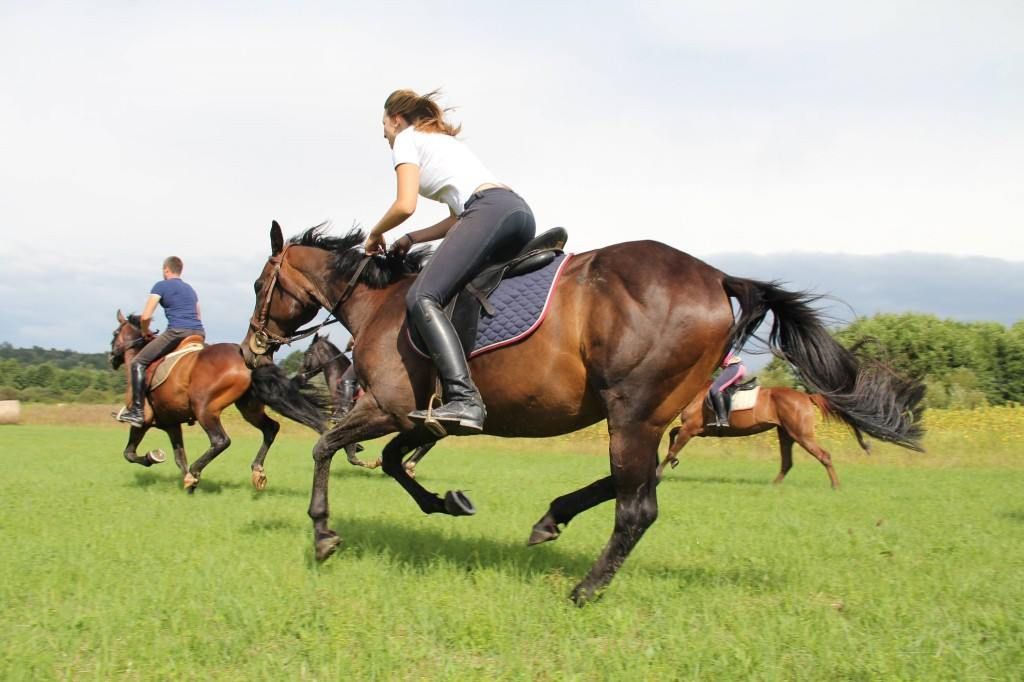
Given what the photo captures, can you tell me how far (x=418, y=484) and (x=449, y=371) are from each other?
1399 mm

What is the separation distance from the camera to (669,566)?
6617 millimetres

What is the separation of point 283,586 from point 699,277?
3410 millimetres

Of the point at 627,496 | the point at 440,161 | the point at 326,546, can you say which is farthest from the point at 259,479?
the point at 627,496

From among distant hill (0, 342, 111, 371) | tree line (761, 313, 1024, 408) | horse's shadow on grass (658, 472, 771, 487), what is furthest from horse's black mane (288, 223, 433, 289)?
distant hill (0, 342, 111, 371)

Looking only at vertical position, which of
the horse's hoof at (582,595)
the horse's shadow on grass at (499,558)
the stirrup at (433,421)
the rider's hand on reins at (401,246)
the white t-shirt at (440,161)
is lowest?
the horse's shadow on grass at (499,558)

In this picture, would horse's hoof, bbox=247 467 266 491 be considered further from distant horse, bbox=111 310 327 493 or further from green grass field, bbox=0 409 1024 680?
distant horse, bbox=111 310 327 493

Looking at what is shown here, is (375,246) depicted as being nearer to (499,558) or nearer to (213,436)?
(499,558)

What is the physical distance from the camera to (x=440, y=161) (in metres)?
5.91

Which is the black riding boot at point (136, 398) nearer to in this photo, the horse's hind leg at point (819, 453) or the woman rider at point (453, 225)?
the woman rider at point (453, 225)

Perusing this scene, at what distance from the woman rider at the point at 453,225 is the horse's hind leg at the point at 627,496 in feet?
3.12

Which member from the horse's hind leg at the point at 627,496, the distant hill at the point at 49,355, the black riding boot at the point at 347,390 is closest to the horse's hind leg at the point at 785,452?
the black riding boot at the point at 347,390

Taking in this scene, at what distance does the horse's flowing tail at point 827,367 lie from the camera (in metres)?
5.61

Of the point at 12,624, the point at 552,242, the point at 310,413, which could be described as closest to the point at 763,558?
the point at 552,242

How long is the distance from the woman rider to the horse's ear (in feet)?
4.18
